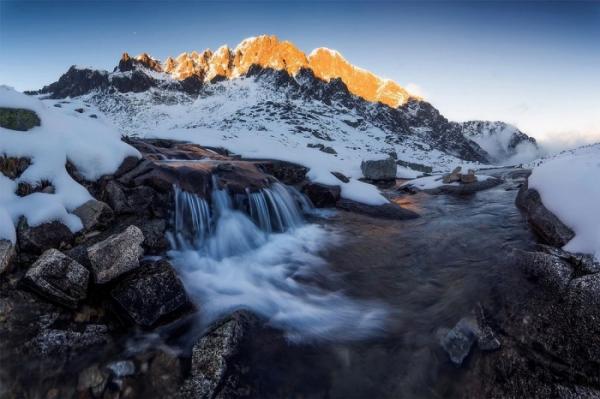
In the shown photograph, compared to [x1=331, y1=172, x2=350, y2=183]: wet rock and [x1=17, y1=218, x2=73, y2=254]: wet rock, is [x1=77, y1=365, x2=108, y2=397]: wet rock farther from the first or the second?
[x1=331, y1=172, x2=350, y2=183]: wet rock

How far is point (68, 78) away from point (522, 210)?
148785mm

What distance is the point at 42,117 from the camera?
7547 mm

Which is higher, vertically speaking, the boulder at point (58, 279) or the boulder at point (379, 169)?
the boulder at point (379, 169)

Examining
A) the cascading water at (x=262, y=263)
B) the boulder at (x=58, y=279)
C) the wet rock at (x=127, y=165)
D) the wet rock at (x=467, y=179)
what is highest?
the wet rock at (x=467, y=179)

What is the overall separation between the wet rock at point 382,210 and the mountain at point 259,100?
58.6 meters

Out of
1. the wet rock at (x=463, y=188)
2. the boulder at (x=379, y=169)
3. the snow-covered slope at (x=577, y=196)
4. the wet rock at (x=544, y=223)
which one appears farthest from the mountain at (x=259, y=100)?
the snow-covered slope at (x=577, y=196)

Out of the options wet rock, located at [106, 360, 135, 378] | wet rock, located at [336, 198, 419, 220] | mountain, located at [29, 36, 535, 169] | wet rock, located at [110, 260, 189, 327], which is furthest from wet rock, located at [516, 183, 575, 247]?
mountain, located at [29, 36, 535, 169]

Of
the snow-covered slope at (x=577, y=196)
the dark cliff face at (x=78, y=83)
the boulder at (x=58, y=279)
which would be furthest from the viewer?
the dark cliff face at (x=78, y=83)

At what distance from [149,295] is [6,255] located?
7.29 feet

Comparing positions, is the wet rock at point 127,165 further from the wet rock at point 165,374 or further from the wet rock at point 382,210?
the wet rock at point 382,210

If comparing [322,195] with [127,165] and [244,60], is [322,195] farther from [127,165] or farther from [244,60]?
[244,60]

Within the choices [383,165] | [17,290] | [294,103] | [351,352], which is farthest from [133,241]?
[294,103]

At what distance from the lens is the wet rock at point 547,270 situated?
4.57 m

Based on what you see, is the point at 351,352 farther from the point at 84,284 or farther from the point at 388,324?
the point at 84,284
